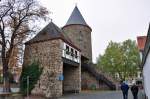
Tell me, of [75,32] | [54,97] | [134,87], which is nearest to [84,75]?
[75,32]

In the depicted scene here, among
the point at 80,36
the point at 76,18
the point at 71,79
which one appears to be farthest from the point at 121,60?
the point at 71,79

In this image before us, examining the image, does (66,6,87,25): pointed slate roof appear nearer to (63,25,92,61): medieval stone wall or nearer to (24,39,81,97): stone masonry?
(63,25,92,61): medieval stone wall

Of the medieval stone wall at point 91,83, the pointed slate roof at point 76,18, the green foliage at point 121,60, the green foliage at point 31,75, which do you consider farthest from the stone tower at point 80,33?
the green foliage at point 31,75

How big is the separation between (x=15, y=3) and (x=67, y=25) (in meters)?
20.5

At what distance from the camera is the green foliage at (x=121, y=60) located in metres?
54.0

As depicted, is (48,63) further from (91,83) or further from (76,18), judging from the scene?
(76,18)

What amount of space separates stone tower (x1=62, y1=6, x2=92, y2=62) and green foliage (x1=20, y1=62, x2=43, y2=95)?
1981cm

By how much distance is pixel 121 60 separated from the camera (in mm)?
54281

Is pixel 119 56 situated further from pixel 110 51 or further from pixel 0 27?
pixel 0 27

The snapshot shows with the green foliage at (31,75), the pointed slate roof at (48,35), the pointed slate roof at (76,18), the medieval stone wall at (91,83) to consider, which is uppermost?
the pointed slate roof at (76,18)

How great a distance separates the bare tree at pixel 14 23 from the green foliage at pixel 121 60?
29051 millimetres

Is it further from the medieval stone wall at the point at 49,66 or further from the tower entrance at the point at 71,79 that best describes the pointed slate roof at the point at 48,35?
the tower entrance at the point at 71,79

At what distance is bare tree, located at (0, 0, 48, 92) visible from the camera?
2586cm

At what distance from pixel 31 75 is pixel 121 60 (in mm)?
32310
